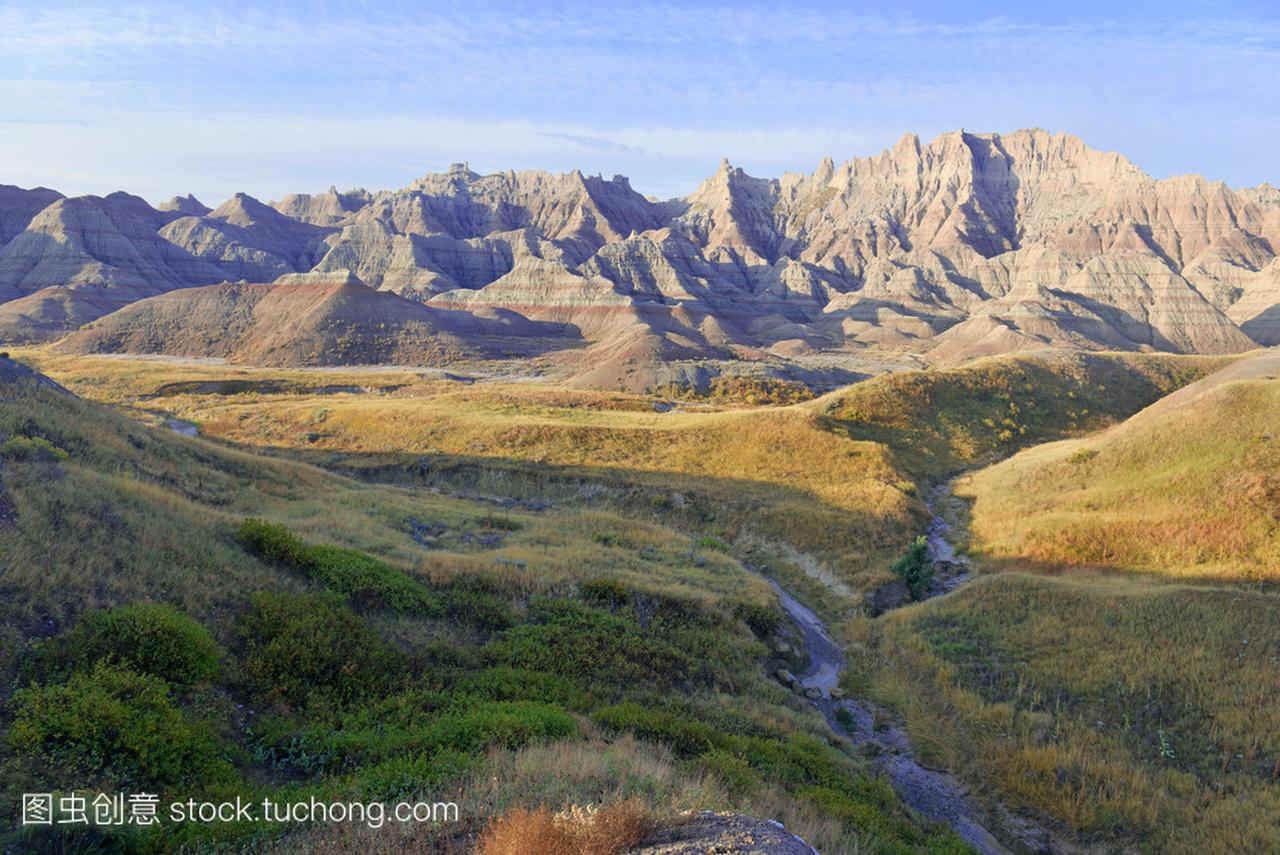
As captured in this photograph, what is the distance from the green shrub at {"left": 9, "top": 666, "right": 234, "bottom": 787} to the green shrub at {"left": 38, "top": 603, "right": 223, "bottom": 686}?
0.65m

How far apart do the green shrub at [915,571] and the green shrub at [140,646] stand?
24171 millimetres

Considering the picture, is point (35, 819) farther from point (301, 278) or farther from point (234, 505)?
point (301, 278)

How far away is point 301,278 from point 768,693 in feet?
490

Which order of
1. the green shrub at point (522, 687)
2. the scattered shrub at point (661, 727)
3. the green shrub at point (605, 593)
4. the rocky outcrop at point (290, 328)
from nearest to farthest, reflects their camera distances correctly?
the scattered shrub at point (661, 727), the green shrub at point (522, 687), the green shrub at point (605, 593), the rocky outcrop at point (290, 328)

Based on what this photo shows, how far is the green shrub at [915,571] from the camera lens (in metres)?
27.6

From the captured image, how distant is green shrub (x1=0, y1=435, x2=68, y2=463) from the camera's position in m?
15.3

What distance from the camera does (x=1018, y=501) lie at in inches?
1485

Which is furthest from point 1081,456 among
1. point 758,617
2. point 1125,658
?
point 758,617

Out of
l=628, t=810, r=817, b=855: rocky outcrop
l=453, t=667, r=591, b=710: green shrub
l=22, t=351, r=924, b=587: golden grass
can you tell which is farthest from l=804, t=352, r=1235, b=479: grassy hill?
l=628, t=810, r=817, b=855: rocky outcrop

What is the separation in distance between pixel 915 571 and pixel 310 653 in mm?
23271

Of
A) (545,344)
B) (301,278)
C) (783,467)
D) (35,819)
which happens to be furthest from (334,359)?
(35,819)

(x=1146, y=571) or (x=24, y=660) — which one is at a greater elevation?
(x=24, y=660)

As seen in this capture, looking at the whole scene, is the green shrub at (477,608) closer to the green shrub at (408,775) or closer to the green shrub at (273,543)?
the green shrub at (273,543)

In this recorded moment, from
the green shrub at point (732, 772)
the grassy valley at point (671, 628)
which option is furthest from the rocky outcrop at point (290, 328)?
the green shrub at point (732, 772)
